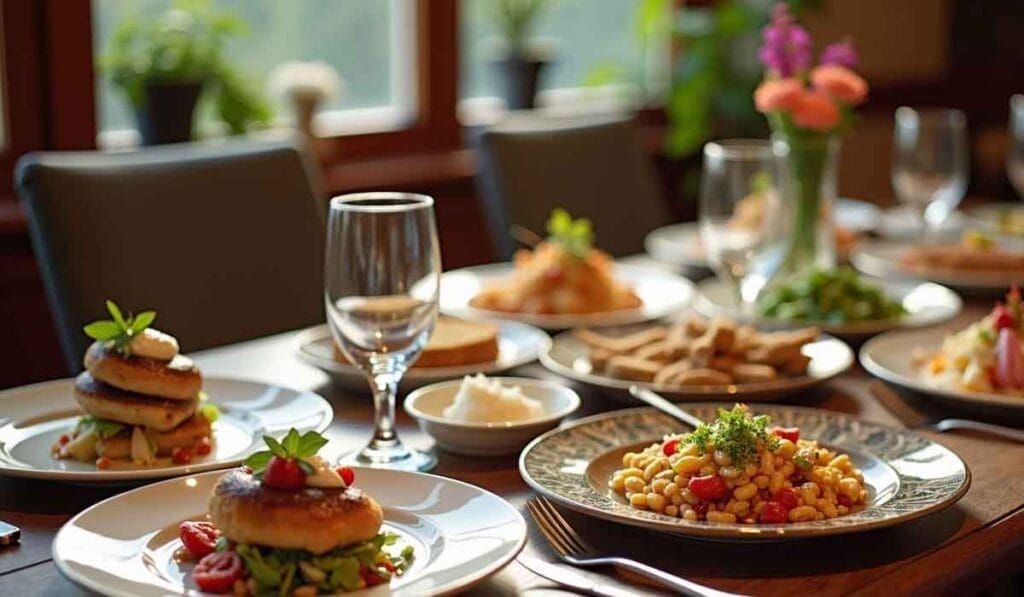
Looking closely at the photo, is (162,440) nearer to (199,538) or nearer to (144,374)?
(144,374)

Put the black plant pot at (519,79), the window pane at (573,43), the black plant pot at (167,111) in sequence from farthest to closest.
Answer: the window pane at (573,43)
the black plant pot at (519,79)
the black plant pot at (167,111)

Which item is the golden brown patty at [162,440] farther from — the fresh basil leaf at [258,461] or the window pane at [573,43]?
the window pane at [573,43]

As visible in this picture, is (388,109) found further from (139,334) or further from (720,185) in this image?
(139,334)

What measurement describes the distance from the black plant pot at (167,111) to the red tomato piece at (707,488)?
236 cm

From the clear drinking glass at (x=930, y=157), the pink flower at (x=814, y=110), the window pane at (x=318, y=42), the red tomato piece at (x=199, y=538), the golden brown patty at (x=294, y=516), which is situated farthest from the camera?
the window pane at (x=318, y=42)

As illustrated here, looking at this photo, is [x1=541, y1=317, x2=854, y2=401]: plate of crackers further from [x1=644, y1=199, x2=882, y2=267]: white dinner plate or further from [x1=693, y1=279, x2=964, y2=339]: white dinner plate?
[x1=644, y1=199, x2=882, y2=267]: white dinner plate

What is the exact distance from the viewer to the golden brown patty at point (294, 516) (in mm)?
1075

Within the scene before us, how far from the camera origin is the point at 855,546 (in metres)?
1.28

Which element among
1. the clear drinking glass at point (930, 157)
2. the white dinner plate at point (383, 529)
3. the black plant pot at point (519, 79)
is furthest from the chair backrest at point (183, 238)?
the black plant pot at point (519, 79)

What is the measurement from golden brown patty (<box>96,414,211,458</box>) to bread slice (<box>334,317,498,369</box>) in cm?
35

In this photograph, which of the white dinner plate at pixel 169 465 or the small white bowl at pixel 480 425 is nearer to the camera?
the white dinner plate at pixel 169 465

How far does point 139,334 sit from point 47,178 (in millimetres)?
793

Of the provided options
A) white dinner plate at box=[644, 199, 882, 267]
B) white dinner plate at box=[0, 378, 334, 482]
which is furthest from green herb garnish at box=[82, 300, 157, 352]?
white dinner plate at box=[644, 199, 882, 267]

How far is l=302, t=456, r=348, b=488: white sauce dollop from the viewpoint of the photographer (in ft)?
3.65
